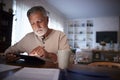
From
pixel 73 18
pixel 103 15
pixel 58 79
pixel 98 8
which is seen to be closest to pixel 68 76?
pixel 58 79

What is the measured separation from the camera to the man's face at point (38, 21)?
59cm

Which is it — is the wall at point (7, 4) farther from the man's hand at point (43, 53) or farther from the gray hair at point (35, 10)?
the man's hand at point (43, 53)

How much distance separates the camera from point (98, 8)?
1577 mm

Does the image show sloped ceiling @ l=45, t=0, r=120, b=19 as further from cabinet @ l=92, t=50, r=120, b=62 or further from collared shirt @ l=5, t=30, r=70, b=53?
cabinet @ l=92, t=50, r=120, b=62

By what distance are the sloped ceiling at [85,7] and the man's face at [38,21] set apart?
9.0 inches

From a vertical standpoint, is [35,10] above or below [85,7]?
below

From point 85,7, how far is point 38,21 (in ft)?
2.15

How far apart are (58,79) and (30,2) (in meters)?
0.47

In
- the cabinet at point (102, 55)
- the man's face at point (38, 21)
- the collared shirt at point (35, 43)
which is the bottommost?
the cabinet at point (102, 55)

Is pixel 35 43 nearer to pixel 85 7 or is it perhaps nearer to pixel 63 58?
pixel 63 58

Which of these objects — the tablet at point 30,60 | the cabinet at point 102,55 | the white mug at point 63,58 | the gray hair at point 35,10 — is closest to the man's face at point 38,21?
the gray hair at point 35,10

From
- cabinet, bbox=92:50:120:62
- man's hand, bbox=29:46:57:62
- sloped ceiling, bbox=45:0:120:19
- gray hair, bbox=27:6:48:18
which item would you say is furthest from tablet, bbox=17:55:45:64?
cabinet, bbox=92:50:120:62

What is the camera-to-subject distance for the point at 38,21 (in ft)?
1.95

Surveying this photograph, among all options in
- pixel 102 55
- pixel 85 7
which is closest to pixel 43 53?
pixel 85 7
